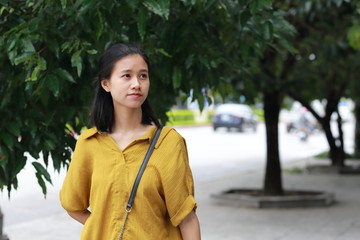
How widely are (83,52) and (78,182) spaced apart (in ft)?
5.32

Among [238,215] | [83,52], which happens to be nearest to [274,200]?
[238,215]

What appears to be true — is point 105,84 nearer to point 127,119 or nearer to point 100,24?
point 127,119

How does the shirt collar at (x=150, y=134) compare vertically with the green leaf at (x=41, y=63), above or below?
below

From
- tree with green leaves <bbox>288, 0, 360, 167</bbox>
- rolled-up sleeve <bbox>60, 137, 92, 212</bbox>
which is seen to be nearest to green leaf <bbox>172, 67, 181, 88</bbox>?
rolled-up sleeve <bbox>60, 137, 92, 212</bbox>

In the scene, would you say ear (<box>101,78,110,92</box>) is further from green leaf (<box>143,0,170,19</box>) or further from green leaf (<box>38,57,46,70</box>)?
green leaf (<box>38,57,46,70</box>)

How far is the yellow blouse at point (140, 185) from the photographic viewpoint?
2895 millimetres

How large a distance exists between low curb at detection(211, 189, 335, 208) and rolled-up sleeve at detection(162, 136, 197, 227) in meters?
8.53

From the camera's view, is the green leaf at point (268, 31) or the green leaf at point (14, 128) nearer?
the green leaf at point (14, 128)

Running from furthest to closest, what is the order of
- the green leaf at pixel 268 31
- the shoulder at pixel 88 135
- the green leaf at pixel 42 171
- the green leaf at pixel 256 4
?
the green leaf at pixel 268 31
the green leaf at pixel 42 171
the green leaf at pixel 256 4
the shoulder at pixel 88 135

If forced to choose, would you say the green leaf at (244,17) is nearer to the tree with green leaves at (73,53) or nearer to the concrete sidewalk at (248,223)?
the tree with green leaves at (73,53)

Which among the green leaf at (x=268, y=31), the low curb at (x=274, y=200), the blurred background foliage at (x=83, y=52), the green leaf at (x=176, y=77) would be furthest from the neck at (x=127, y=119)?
the low curb at (x=274, y=200)

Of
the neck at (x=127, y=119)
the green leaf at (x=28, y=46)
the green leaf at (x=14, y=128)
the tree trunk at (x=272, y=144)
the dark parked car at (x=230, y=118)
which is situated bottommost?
the dark parked car at (x=230, y=118)

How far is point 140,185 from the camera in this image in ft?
9.42

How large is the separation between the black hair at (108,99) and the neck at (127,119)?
0.11 feet
